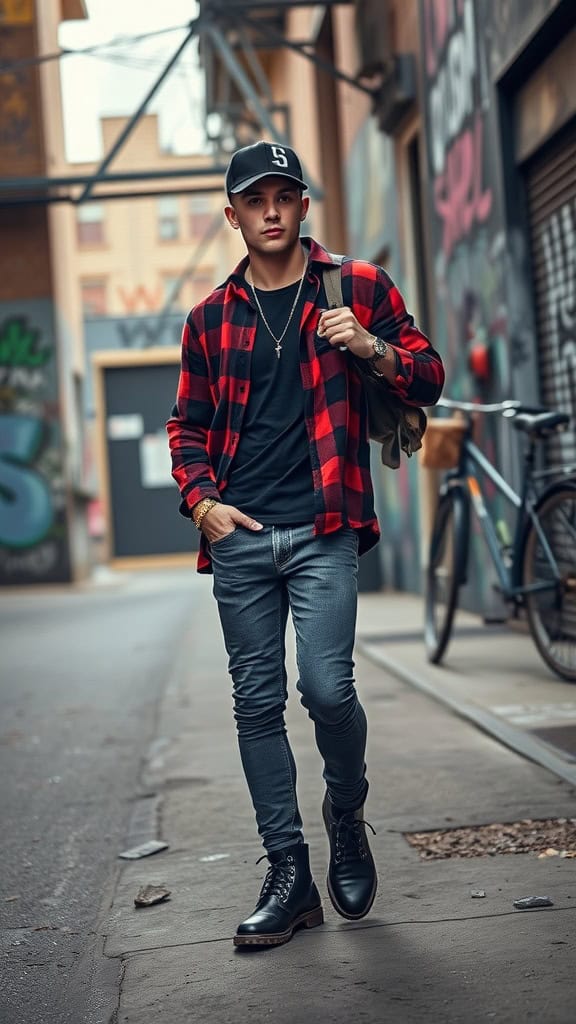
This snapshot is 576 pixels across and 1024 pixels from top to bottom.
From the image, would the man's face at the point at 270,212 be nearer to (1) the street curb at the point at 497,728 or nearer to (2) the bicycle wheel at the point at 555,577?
(1) the street curb at the point at 497,728

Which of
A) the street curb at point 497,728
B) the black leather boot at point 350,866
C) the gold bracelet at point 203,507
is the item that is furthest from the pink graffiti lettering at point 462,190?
the black leather boot at point 350,866

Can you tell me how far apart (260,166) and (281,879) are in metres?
1.66

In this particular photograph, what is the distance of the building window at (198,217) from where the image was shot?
5275cm

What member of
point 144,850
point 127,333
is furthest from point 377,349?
point 127,333

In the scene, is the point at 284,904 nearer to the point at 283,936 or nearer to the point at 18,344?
the point at 283,936

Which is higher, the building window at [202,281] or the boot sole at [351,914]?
the building window at [202,281]

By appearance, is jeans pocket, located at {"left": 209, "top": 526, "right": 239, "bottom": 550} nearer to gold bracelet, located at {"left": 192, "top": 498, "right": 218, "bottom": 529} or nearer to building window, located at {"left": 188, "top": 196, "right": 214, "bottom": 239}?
gold bracelet, located at {"left": 192, "top": 498, "right": 218, "bottom": 529}

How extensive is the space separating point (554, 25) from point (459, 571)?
277 centimetres

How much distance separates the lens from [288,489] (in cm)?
343

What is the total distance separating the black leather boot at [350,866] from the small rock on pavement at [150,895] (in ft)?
1.78

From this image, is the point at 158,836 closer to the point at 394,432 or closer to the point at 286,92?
the point at 394,432

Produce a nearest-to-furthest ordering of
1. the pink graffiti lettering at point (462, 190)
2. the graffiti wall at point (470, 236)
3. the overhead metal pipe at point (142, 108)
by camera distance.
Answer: the graffiti wall at point (470, 236), the pink graffiti lettering at point (462, 190), the overhead metal pipe at point (142, 108)

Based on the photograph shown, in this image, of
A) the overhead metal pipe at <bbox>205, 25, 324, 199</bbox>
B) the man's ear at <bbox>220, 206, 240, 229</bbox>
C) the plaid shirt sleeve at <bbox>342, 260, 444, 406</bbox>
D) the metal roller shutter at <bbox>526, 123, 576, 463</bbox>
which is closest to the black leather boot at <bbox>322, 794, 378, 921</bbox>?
the plaid shirt sleeve at <bbox>342, 260, 444, 406</bbox>

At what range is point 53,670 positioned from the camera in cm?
1015
